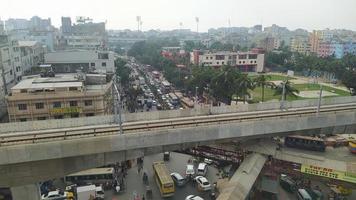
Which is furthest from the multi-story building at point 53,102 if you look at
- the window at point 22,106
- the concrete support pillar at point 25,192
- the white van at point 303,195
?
the white van at point 303,195

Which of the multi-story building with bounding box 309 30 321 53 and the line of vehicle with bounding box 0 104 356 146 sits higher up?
the multi-story building with bounding box 309 30 321 53

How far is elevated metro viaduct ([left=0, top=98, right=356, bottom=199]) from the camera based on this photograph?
1822 cm

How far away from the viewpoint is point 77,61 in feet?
→ 198

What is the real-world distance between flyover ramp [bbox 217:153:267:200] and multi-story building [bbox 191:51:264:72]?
6801 centimetres

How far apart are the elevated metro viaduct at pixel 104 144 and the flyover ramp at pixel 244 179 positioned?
7.15 feet

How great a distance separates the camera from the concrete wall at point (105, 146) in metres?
18.1

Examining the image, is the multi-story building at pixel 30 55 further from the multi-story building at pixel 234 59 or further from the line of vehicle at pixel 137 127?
the line of vehicle at pixel 137 127

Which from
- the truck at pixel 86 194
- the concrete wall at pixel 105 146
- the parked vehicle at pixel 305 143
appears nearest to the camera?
the concrete wall at pixel 105 146

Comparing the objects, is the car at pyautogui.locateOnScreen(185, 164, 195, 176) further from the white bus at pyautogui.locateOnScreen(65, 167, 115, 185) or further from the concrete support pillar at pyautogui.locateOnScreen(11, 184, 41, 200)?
the concrete support pillar at pyautogui.locateOnScreen(11, 184, 41, 200)

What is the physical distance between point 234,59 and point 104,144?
80782 mm

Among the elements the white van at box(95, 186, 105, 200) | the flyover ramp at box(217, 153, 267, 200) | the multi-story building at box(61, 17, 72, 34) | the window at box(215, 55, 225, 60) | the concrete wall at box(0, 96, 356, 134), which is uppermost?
the multi-story building at box(61, 17, 72, 34)

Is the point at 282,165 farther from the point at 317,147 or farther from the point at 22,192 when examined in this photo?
the point at 22,192

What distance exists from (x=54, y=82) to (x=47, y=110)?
19.4 ft

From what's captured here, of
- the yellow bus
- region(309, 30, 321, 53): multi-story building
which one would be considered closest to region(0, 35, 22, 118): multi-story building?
the yellow bus
